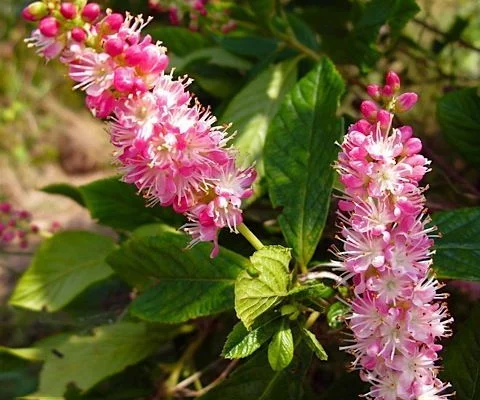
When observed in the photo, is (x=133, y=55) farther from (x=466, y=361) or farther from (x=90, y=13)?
(x=466, y=361)

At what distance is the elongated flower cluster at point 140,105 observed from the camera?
27.8 inches

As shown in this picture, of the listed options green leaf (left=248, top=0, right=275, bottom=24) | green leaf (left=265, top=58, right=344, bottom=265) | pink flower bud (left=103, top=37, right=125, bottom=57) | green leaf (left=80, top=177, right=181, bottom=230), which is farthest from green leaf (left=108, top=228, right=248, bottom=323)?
green leaf (left=248, top=0, right=275, bottom=24)

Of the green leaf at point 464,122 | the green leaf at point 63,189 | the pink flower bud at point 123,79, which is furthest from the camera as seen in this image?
the green leaf at point 63,189

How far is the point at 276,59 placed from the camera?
1.35 metres

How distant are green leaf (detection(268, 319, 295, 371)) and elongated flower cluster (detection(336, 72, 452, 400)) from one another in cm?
8

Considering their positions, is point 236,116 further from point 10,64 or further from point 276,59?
point 10,64

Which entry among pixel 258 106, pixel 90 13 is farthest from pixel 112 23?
pixel 258 106

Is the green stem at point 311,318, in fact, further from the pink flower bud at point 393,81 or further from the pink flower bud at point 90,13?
the pink flower bud at point 90,13

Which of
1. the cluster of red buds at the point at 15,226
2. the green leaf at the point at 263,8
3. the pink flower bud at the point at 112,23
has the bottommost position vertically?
the cluster of red buds at the point at 15,226

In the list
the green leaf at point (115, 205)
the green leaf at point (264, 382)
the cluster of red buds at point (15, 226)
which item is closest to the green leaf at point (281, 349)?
the green leaf at point (264, 382)

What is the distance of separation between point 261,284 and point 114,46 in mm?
275

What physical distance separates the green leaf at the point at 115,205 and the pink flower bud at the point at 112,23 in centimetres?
50

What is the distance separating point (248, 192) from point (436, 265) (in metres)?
0.24

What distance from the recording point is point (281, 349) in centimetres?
80
